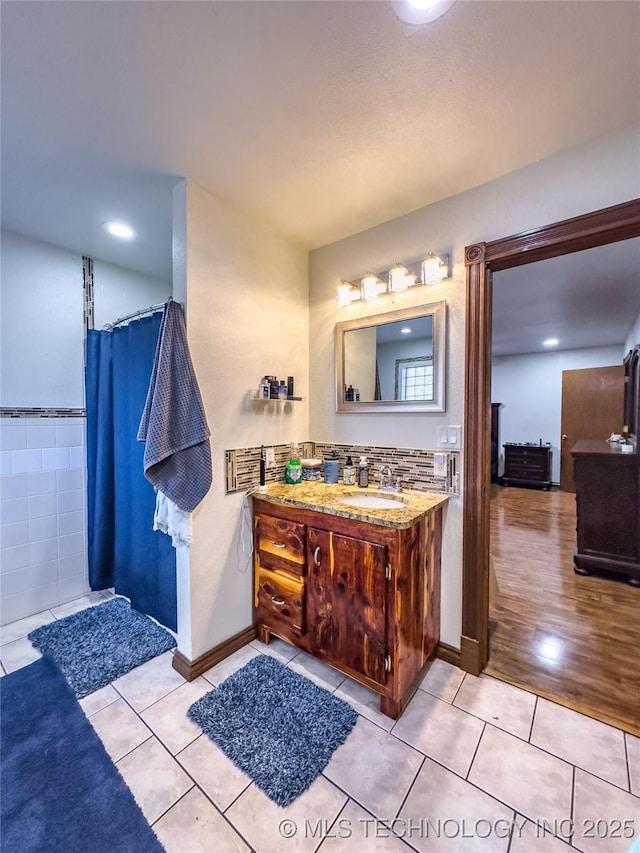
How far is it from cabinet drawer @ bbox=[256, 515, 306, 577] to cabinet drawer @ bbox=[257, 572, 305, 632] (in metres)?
0.07

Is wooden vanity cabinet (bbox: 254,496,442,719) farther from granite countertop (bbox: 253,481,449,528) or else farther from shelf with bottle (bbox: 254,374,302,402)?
shelf with bottle (bbox: 254,374,302,402)

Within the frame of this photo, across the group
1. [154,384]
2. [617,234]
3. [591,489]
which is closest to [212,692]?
[154,384]

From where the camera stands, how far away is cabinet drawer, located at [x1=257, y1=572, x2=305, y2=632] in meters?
1.78

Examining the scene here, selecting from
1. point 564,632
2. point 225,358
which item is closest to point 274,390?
point 225,358

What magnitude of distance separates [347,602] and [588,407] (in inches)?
238

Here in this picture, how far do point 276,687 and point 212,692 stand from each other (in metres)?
0.30

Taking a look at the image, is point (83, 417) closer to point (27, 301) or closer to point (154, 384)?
point (27, 301)

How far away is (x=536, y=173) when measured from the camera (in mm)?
1596

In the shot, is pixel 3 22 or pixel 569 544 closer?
pixel 3 22

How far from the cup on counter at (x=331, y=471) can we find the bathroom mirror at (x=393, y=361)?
0.36 m

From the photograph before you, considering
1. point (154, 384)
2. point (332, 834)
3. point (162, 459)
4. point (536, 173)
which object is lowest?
point (332, 834)

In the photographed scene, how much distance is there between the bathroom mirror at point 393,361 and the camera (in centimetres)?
189

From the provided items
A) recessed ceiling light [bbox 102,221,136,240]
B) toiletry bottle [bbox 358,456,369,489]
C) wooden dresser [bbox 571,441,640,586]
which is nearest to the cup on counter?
toiletry bottle [bbox 358,456,369,489]

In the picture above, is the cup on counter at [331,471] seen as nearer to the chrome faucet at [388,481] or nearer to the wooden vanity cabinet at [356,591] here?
the chrome faucet at [388,481]
